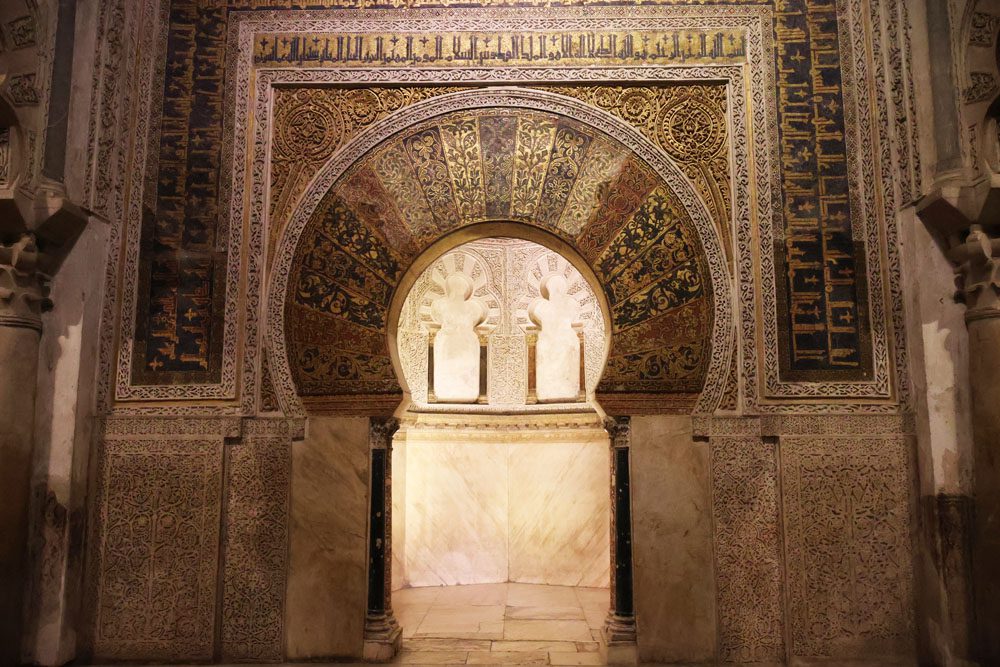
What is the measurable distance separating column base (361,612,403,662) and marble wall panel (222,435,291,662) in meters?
0.47

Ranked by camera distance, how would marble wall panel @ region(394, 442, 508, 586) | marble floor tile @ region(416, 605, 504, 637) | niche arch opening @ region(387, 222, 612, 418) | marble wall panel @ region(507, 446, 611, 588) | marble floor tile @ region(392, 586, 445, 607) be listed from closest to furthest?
1. marble floor tile @ region(416, 605, 504, 637)
2. marble floor tile @ region(392, 586, 445, 607)
3. marble wall panel @ region(507, 446, 611, 588)
4. marble wall panel @ region(394, 442, 508, 586)
5. niche arch opening @ region(387, 222, 612, 418)

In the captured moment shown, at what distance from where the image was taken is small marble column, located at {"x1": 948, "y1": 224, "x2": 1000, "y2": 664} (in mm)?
3967

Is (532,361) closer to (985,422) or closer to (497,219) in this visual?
(497,219)

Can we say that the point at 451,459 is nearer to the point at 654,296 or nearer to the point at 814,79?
the point at 654,296

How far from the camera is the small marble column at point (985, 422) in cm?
397

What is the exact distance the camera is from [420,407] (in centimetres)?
693

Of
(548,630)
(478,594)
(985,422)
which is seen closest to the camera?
(985,422)

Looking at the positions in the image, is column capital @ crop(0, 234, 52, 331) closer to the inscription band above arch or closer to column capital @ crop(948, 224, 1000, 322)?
the inscription band above arch

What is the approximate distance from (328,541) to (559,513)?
9.18 ft

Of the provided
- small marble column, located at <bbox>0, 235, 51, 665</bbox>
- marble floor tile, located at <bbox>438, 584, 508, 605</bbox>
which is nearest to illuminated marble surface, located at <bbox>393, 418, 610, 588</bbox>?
marble floor tile, located at <bbox>438, 584, 508, 605</bbox>

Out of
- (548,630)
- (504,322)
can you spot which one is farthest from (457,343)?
(548,630)

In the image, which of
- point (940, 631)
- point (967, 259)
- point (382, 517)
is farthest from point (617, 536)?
point (967, 259)

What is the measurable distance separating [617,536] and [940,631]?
5.56ft

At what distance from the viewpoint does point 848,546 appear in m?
4.37
